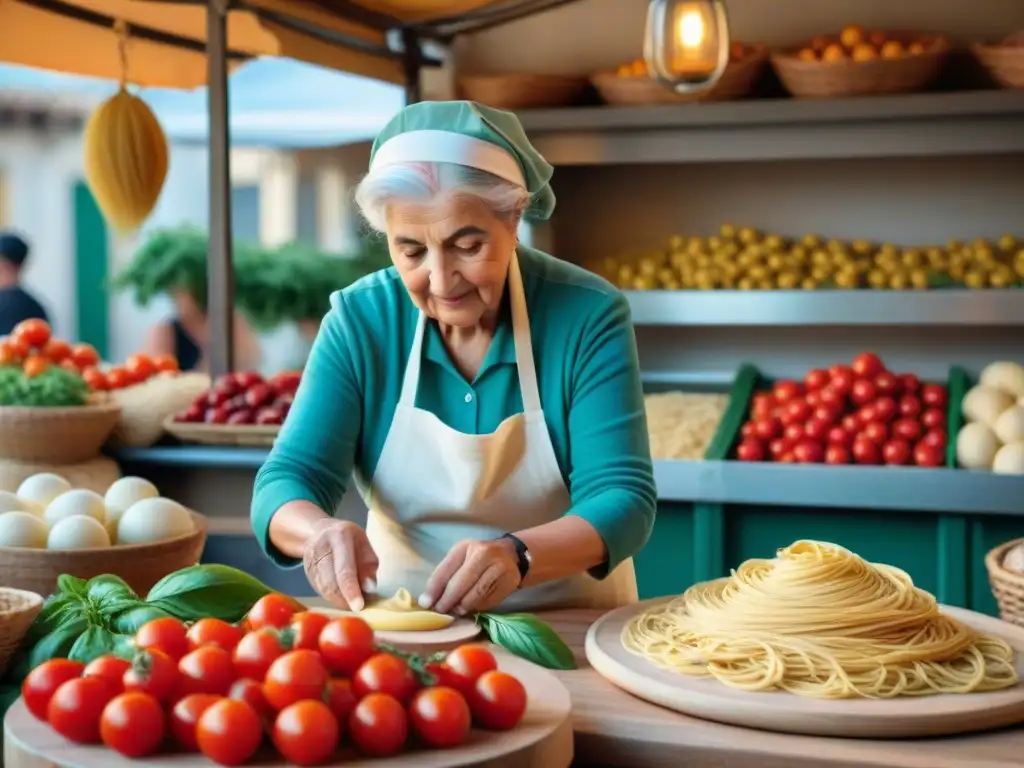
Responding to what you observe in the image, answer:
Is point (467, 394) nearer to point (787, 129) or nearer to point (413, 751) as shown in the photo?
point (413, 751)

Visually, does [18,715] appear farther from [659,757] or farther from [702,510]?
[702,510]

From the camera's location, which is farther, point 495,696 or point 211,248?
point 211,248

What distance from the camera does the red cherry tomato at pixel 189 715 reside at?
1494 mm

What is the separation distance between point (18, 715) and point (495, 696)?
1.92 feet

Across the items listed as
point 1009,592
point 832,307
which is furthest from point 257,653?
point 832,307

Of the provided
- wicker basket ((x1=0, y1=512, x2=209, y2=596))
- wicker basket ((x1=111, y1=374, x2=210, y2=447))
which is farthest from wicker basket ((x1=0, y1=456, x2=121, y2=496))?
wicker basket ((x1=0, y1=512, x2=209, y2=596))

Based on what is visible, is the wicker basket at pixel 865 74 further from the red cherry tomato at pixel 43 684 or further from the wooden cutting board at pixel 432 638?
the red cherry tomato at pixel 43 684

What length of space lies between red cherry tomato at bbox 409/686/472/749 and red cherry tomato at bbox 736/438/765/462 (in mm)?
3330

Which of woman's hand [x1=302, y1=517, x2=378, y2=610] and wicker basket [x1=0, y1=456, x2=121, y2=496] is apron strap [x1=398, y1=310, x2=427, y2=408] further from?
wicker basket [x1=0, y1=456, x2=121, y2=496]

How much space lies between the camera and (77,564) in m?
2.54

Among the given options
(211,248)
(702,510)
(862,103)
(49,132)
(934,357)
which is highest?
(49,132)

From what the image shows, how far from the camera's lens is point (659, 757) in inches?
66.9

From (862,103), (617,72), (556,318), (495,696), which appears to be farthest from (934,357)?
(495,696)

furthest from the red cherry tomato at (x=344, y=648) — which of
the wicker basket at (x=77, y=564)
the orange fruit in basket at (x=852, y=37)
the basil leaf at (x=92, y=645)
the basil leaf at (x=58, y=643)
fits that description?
the orange fruit in basket at (x=852, y=37)
